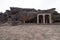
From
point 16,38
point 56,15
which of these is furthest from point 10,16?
point 16,38

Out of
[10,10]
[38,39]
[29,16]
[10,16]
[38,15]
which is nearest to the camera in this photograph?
[38,39]

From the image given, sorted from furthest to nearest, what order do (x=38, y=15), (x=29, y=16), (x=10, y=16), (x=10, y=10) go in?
(x=10, y=10) < (x=10, y=16) < (x=29, y=16) < (x=38, y=15)

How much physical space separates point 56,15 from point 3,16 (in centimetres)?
1817

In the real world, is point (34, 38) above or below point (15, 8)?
below

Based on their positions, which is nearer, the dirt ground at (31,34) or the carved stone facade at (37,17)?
the dirt ground at (31,34)

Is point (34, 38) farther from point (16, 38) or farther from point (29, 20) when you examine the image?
point (29, 20)

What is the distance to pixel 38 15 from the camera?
27.4 m

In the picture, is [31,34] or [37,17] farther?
[37,17]

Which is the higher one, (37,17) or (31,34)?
(37,17)

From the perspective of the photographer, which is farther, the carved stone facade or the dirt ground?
the carved stone facade

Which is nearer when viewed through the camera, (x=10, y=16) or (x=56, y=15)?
(x=56, y=15)

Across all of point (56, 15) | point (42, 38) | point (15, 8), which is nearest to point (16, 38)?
point (42, 38)

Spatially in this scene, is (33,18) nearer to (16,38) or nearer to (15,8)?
(15,8)

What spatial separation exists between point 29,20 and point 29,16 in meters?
1.95
